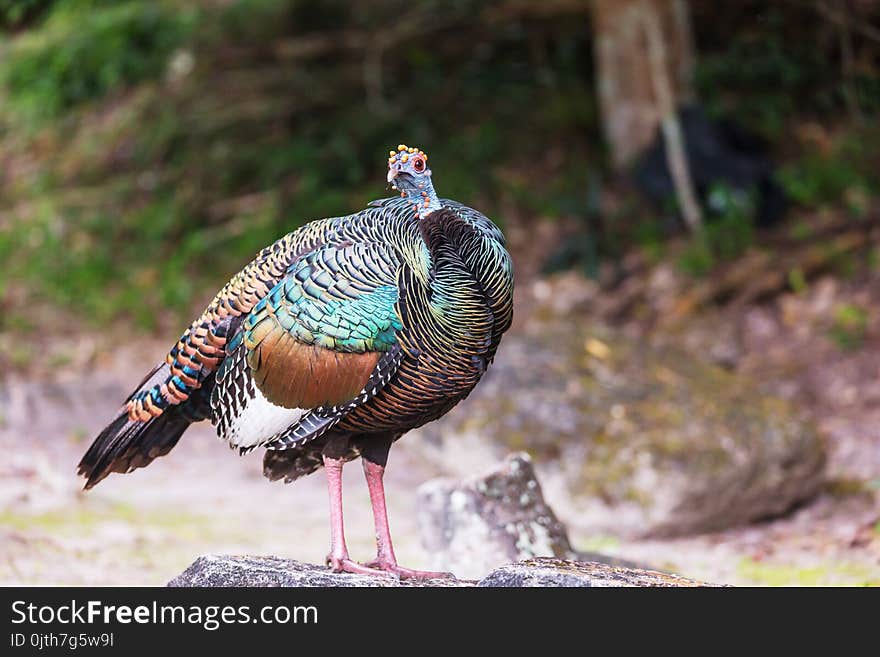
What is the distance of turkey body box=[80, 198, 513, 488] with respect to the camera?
4125mm

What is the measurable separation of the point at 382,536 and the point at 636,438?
324 cm

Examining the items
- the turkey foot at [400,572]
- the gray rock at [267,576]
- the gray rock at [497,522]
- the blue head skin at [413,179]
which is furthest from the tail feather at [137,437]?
the gray rock at [497,522]

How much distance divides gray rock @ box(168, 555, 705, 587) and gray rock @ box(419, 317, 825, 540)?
2930 mm

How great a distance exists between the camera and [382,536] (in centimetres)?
459

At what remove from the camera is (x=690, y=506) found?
7.18 m

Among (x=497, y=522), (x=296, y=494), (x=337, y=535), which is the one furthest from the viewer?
(x=296, y=494)

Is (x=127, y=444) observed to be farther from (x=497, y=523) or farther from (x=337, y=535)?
(x=497, y=523)

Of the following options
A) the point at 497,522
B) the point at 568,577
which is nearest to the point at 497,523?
the point at 497,522

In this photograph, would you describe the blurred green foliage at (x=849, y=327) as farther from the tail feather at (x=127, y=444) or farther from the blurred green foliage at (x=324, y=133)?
the tail feather at (x=127, y=444)

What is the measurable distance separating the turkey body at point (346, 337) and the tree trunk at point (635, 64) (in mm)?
7285

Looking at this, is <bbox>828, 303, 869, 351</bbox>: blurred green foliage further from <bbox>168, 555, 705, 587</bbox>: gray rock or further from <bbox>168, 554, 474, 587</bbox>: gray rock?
<bbox>168, 554, 474, 587</bbox>: gray rock

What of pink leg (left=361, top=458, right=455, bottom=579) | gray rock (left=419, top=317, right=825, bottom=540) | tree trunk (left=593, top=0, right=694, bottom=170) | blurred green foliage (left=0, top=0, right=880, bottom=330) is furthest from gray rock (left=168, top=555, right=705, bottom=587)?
tree trunk (left=593, top=0, right=694, bottom=170)

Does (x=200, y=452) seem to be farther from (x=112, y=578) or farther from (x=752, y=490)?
(x=752, y=490)
